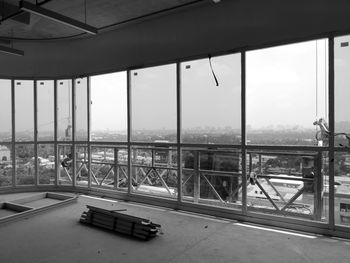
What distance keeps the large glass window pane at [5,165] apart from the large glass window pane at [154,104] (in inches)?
118

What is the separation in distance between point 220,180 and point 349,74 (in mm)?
2377

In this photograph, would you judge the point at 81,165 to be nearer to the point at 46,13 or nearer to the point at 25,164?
the point at 25,164

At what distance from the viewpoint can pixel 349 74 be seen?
11.4ft

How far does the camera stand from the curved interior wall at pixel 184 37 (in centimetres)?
361

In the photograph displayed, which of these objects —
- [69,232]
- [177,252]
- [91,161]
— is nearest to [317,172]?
[177,252]

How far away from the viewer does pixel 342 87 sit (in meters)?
3.51

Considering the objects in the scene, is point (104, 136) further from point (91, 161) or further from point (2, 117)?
point (2, 117)

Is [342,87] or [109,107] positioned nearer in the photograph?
[342,87]

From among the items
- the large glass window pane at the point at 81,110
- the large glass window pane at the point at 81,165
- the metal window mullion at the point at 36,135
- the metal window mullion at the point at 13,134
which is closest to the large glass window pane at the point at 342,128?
the large glass window pane at the point at 81,110

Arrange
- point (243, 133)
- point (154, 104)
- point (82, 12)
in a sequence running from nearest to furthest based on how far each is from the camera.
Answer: point (243, 133) → point (82, 12) → point (154, 104)

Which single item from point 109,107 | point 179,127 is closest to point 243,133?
point 179,127

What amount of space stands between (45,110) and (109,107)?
65.3 inches

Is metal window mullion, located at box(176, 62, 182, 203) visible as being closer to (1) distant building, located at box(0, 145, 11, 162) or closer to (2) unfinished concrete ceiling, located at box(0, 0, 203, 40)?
(2) unfinished concrete ceiling, located at box(0, 0, 203, 40)

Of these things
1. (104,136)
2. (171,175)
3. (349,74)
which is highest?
(349,74)
